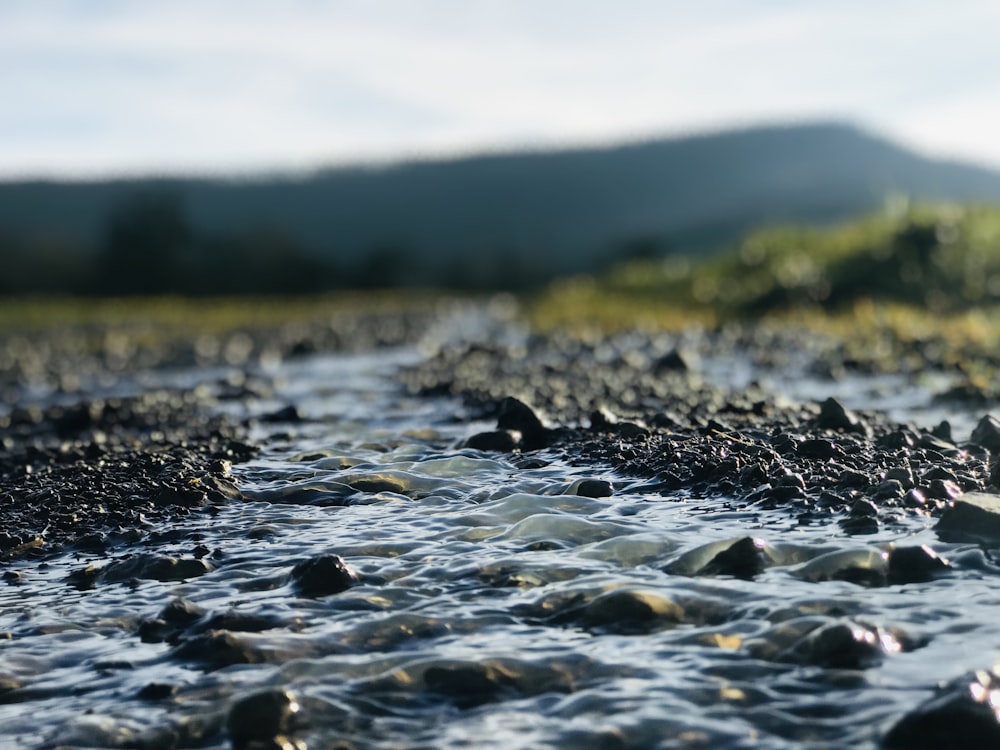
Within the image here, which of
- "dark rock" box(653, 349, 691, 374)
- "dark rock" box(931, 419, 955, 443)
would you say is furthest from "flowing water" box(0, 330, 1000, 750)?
"dark rock" box(653, 349, 691, 374)

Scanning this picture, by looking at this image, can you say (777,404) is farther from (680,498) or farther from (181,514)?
(181,514)

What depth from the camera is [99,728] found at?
2834 mm

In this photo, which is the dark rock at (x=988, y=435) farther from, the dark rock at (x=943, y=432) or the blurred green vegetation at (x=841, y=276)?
the blurred green vegetation at (x=841, y=276)

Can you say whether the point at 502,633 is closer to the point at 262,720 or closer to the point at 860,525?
the point at 262,720

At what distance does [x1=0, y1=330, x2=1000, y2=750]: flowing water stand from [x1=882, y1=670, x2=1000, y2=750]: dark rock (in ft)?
0.21

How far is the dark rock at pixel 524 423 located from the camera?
243 inches

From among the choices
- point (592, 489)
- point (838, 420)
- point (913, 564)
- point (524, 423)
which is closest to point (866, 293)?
point (838, 420)

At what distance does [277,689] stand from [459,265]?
64.4 meters

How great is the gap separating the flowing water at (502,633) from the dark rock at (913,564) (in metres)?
0.06

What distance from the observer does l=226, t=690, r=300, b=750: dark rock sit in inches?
107

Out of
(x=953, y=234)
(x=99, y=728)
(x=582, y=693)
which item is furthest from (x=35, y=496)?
(x=953, y=234)

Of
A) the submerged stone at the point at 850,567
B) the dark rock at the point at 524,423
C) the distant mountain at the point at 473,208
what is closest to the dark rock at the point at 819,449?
the submerged stone at the point at 850,567

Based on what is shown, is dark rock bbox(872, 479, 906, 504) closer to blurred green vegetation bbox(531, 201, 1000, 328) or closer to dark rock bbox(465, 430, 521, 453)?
dark rock bbox(465, 430, 521, 453)

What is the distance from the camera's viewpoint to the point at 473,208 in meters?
106
